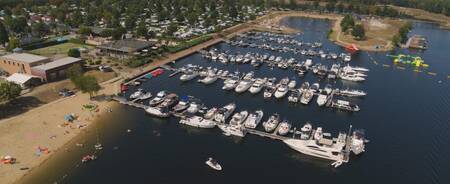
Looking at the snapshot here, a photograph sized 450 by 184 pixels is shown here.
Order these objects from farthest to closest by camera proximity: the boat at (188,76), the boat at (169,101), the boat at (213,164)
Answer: the boat at (188,76) < the boat at (169,101) < the boat at (213,164)

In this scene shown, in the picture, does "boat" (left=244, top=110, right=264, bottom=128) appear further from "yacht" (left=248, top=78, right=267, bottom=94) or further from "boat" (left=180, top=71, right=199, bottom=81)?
"boat" (left=180, top=71, right=199, bottom=81)

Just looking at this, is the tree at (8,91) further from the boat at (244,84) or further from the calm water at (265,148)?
the boat at (244,84)

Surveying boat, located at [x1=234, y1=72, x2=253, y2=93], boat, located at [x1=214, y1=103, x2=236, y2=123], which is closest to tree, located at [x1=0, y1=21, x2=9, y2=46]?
boat, located at [x1=234, y1=72, x2=253, y2=93]

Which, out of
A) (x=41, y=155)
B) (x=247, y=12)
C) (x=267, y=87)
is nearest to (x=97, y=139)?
(x=41, y=155)

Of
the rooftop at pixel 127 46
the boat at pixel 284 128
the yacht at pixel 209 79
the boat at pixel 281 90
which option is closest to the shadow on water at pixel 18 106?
the rooftop at pixel 127 46

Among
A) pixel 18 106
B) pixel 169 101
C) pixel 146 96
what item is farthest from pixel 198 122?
pixel 18 106

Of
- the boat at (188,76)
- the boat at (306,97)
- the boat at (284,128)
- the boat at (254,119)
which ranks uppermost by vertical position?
the boat at (188,76)

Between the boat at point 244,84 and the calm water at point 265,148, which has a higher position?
the boat at point 244,84
